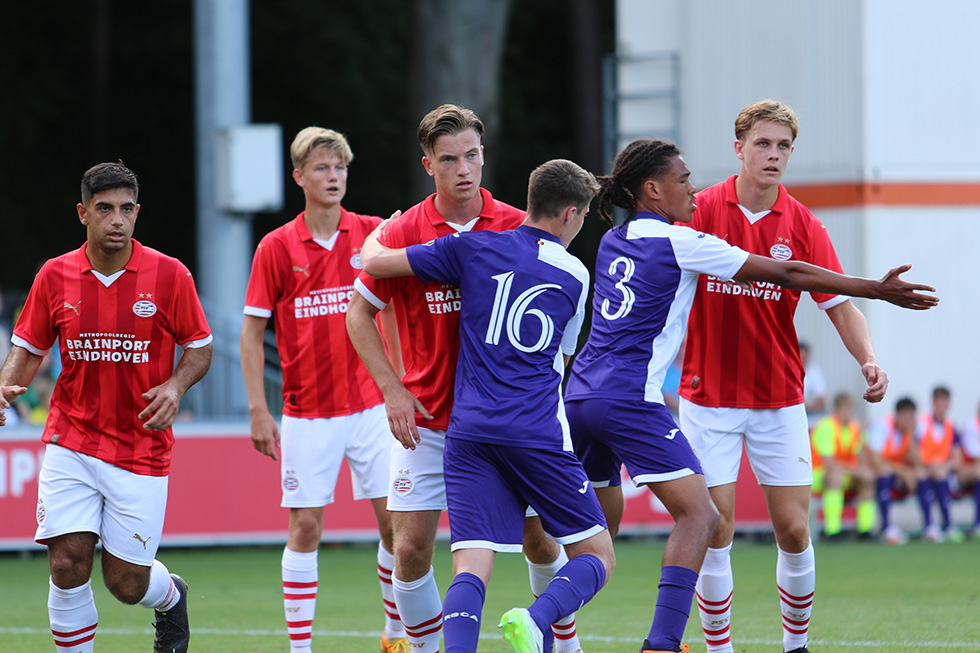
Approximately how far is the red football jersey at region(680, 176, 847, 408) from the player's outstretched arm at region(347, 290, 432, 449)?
1.50m

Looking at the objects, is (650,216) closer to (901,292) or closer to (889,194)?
(901,292)

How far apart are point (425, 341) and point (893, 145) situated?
11.1 m

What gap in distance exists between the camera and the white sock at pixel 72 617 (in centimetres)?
586

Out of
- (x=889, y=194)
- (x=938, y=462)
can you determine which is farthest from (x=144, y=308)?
(x=889, y=194)

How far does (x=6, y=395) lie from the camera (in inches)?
226

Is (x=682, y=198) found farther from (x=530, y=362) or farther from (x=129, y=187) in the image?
(x=129, y=187)

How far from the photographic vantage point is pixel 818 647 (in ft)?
23.2

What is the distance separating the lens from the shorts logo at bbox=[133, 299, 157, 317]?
596 cm

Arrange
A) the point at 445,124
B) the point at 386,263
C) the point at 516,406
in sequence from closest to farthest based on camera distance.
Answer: the point at 516,406 → the point at 386,263 → the point at 445,124

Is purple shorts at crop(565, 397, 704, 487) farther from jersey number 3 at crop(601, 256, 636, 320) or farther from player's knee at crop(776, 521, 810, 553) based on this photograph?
player's knee at crop(776, 521, 810, 553)

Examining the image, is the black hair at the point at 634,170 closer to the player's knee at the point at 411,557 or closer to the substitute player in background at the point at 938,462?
the player's knee at the point at 411,557

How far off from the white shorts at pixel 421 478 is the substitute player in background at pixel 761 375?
4.38 ft

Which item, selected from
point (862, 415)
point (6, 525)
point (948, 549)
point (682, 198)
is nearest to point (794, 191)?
point (862, 415)

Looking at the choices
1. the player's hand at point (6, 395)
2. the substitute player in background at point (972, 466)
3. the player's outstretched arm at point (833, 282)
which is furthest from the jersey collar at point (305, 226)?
the substitute player in background at point (972, 466)
